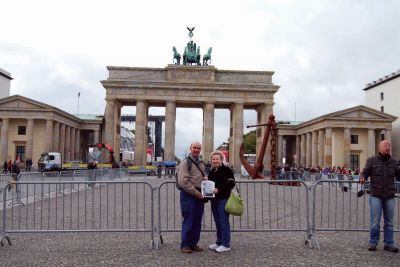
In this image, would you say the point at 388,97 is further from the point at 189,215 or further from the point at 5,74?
the point at 189,215

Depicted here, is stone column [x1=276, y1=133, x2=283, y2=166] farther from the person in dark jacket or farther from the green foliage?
the person in dark jacket

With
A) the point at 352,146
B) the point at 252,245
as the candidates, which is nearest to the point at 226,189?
the point at 252,245

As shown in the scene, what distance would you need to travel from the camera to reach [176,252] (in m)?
8.05

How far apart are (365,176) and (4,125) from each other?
55051mm

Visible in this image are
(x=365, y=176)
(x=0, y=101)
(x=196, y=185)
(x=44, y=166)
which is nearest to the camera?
(x=196, y=185)

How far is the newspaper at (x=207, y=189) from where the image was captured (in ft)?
25.6

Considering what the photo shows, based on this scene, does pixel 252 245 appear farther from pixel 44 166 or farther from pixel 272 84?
pixel 272 84

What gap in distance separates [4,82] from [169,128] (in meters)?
37.9

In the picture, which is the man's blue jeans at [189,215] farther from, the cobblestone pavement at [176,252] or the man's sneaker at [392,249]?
the man's sneaker at [392,249]

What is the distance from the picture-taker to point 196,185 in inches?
314

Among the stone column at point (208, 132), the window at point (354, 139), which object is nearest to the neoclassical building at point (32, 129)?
the stone column at point (208, 132)

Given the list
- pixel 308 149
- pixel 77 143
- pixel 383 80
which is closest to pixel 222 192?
pixel 308 149

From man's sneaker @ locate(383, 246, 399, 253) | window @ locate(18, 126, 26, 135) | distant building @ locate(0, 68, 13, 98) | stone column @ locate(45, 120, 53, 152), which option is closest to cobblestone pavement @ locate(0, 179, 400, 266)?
man's sneaker @ locate(383, 246, 399, 253)

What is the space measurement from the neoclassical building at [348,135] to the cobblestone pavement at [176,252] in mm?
46703
